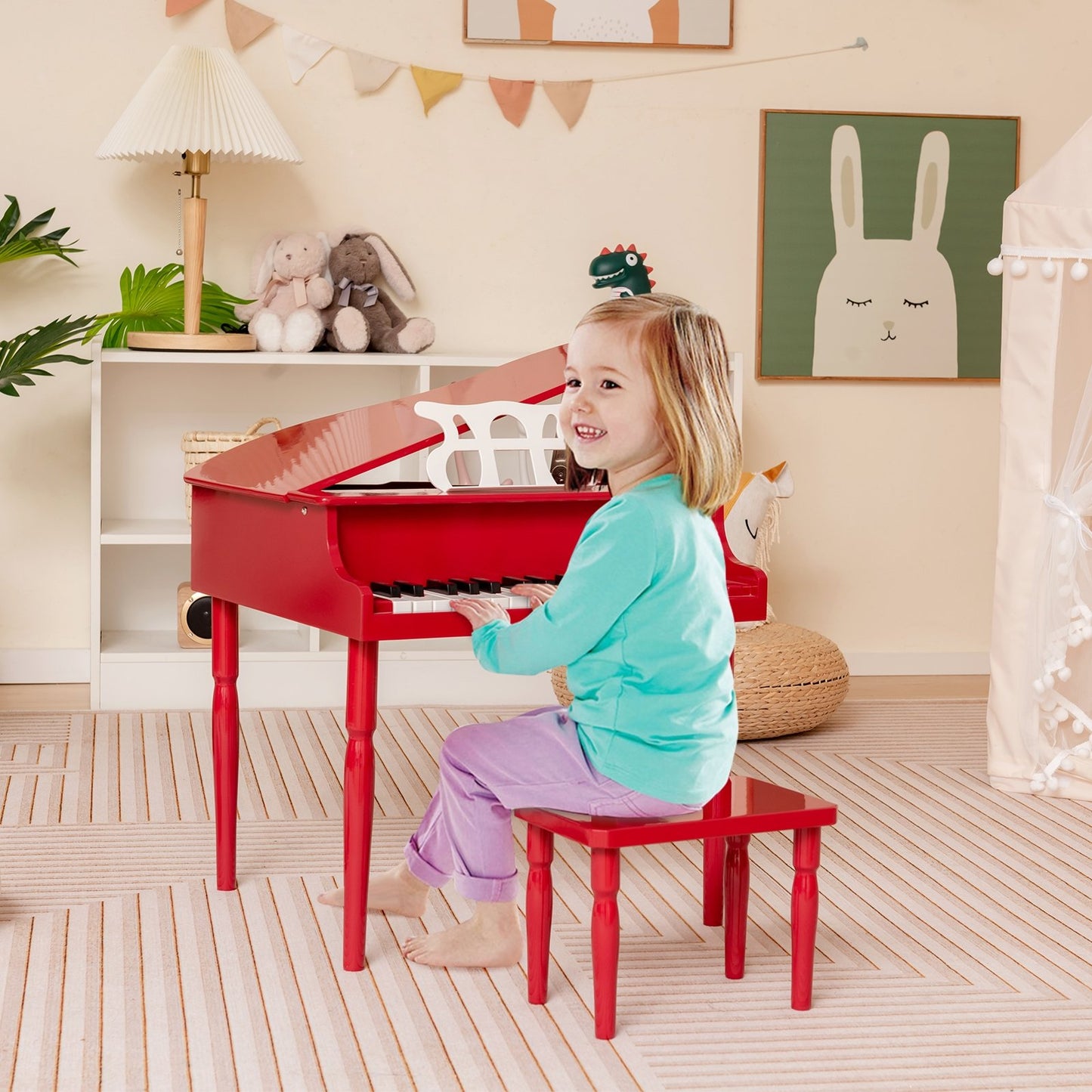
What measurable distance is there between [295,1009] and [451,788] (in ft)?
1.22

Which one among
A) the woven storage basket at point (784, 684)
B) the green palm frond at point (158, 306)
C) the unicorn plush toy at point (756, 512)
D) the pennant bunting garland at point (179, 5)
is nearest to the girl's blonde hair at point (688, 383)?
the woven storage basket at point (784, 684)

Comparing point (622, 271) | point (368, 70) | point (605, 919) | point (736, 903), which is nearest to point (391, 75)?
point (368, 70)

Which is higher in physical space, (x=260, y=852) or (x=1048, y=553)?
(x=1048, y=553)

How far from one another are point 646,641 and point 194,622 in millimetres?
2292

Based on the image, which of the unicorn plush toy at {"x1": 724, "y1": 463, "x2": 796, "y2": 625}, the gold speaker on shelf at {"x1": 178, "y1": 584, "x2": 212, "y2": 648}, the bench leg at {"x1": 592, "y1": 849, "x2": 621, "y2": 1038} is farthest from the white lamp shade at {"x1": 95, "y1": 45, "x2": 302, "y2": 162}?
the bench leg at {"x1": 592, "y1": 849, "x2": 621, "y2": 1038}

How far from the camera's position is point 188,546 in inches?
164

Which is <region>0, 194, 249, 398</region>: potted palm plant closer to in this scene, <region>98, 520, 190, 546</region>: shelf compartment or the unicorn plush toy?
<region>98, 520, 190, 546</region>: shelf compartment

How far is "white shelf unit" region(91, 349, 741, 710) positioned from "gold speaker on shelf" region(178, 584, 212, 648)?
50 millimetres

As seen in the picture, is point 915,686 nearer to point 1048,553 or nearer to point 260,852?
point 1048,553

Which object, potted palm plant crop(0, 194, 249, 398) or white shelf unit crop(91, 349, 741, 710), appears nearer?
potted palm plant crop(0, 194, 249, 398)

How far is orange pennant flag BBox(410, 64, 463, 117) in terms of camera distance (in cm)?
411

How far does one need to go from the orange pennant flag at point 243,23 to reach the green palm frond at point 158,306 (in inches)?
25.8

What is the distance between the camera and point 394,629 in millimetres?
2061

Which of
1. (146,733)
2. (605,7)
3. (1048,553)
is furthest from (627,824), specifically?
(605,7)
